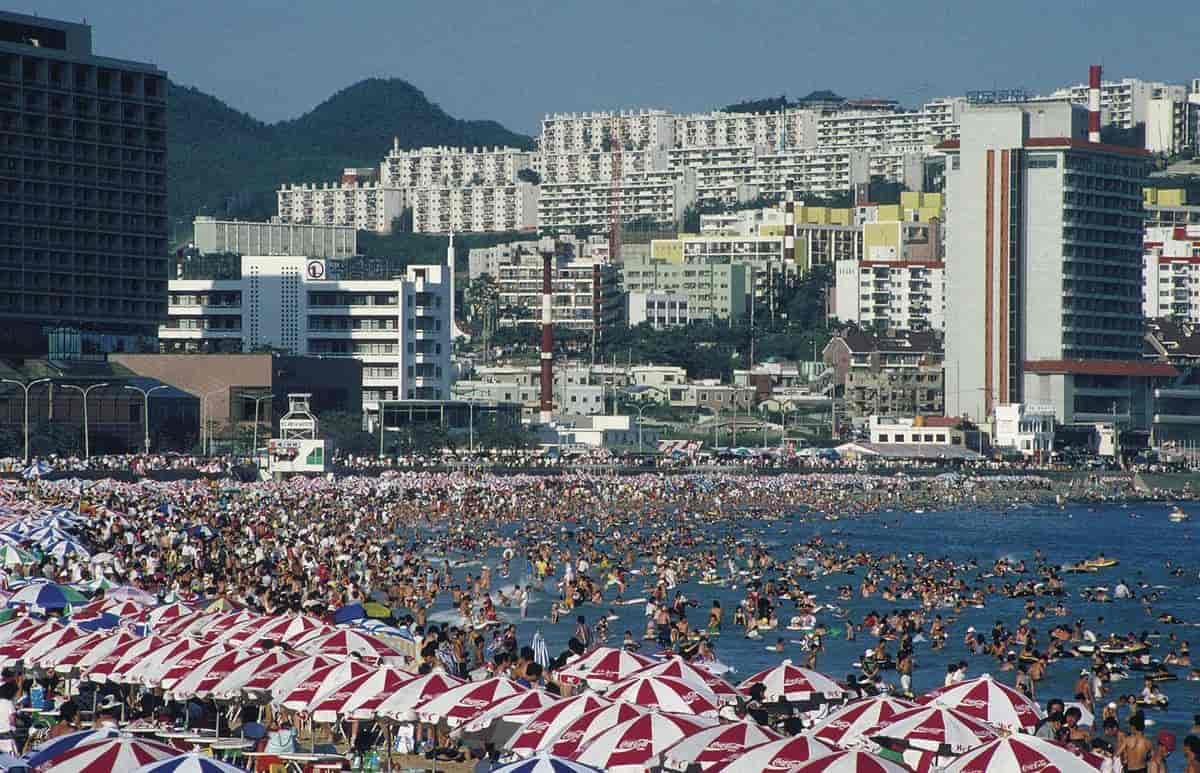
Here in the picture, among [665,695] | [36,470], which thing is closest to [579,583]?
[665,695]

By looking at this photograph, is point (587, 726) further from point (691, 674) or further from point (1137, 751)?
point (1137, 751)

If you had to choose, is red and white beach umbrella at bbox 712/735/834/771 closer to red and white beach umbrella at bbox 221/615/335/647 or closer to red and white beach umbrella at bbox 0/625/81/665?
red and white beach umbrella at bbox 221/615/335/647

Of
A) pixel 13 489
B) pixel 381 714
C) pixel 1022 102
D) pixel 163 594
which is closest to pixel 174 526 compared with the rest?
pixel 13 489

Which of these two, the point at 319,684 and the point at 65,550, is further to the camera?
the point at 65,550

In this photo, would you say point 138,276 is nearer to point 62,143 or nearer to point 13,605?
point 62,143

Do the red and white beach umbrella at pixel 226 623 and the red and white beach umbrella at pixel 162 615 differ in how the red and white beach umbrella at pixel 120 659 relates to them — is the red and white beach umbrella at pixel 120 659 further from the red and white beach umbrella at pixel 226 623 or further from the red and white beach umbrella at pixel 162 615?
the red and white beach umbrella at pixel 162 615

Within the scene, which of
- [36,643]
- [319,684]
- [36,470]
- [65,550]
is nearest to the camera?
[319,684]

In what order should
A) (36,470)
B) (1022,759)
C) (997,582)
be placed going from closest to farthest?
1. (1022,759)
2. (997,582)
3. (36,470)
